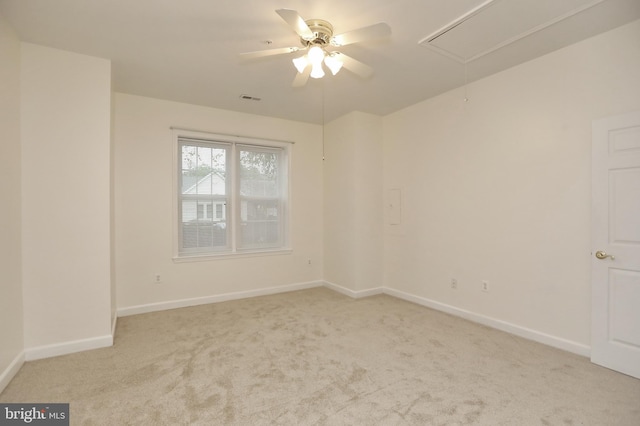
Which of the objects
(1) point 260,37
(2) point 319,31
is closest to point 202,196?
(1) point 260,37

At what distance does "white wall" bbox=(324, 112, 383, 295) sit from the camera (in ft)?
14.6

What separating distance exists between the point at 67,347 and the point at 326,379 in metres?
2.36

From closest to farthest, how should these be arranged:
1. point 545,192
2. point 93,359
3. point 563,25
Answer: point 563,25 < point 93,359 < point 545,192

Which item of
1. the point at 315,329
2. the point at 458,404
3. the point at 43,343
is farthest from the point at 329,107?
the point at 43,343

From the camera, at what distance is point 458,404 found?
6.46ft

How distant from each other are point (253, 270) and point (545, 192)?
3.74 m

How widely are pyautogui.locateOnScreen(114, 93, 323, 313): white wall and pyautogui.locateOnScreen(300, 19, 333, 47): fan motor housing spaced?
95.1 inches

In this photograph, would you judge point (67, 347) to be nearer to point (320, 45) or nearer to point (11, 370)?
point (11, 370)

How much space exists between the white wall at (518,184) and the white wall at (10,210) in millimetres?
4160

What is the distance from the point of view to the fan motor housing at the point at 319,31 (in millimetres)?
2246

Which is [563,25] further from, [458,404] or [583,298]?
[458,404]

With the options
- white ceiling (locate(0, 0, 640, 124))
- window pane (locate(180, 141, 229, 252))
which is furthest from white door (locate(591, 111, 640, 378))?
window pane (locate(180, 141, 229, 252))

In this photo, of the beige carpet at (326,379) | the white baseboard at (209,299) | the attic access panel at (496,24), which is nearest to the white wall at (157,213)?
the white baseboard at (209,299)

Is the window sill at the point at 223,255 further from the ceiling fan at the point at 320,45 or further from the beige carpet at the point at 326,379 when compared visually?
the ceiling fan at the point at 320,45
